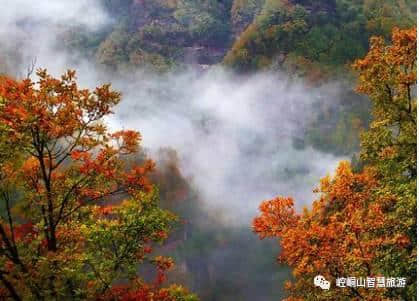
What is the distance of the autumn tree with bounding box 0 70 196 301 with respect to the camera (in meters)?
10.5

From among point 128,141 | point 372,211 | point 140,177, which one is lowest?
point 372,211

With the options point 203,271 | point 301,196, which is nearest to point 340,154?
point 301,196

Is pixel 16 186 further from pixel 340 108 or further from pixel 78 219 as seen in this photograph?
pixel 340 108

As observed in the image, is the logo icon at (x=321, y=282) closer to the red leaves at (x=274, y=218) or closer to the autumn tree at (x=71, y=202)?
the red leaves at (x=274, y=218)

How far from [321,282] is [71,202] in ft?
19.0

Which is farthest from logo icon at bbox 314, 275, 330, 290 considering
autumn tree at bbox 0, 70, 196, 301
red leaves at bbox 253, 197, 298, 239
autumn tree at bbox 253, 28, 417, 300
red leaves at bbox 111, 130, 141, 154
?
red leaves at bbox 111, 130, 141, 154

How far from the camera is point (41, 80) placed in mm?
10891

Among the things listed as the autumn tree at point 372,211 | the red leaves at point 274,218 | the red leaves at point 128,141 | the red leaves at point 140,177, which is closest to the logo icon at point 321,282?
the autumn tree at point 372,211

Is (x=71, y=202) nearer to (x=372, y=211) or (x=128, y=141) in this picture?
(x=128, y=141)

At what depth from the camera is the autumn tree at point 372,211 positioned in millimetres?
10188

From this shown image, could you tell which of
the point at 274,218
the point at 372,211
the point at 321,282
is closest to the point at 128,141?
the point at 274,218

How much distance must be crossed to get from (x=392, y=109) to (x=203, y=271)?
423 feet

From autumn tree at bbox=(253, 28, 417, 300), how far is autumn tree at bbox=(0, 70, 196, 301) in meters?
2.85

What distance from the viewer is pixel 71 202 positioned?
470 inches
